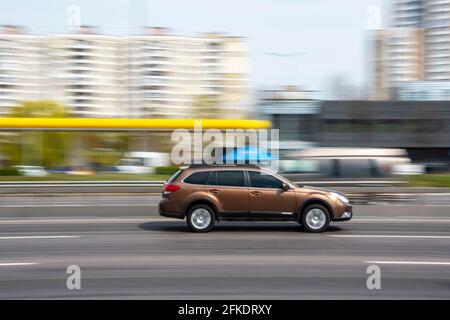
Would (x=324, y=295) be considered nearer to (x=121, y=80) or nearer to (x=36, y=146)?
(x=36, y=146)

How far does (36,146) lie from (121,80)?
371ft

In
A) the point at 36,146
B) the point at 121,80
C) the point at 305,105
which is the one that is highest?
the point at 121,80

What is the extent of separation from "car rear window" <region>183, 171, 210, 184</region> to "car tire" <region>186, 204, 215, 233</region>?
22.5 inches

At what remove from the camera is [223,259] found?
1033 cm

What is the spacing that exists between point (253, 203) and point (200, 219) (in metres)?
1.26

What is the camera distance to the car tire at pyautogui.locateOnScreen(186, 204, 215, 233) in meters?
13.9

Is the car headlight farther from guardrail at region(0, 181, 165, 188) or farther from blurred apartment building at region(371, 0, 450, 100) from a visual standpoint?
blurred apartment building at region(371, 0, 450, 100)

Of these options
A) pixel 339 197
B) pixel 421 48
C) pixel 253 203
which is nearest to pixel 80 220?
pixel 253 203

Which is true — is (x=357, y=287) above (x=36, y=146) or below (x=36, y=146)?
below

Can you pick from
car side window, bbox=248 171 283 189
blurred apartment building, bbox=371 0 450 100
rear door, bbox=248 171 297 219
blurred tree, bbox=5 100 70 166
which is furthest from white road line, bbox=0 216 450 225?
blurred apartment building, bbox=371 0 450 100
